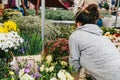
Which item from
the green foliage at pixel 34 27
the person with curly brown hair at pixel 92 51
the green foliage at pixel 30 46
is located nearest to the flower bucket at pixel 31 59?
the green foliage at pixel 30 46

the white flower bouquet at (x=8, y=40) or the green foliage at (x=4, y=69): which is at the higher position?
the white flower bouquet at (x=8, y=40)

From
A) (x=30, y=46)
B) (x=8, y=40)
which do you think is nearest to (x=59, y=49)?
(x=30, y=46)

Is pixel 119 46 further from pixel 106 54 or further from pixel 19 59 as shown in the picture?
pixel 19 59

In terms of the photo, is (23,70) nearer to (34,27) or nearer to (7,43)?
(7,43)

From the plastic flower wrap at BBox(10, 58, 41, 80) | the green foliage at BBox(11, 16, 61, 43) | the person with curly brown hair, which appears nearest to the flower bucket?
the plastic flower wrap at BBox(10, 58, 41, 80)

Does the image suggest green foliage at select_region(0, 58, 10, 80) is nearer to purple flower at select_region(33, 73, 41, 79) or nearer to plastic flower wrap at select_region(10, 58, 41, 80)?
plastic flower wrap at select_region(10, 58, 41, 80)

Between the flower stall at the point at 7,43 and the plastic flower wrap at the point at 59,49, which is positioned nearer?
the flower stall at the point at 7,43

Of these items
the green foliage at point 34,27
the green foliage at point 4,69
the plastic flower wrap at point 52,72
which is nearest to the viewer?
the plastic flower wrap at point 52,72

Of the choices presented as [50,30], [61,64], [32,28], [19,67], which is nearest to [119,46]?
[50,30]

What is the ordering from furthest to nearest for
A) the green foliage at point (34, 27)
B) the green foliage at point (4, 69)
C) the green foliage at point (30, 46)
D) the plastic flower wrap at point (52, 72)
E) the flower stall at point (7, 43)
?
the green foliage at point (34, 27) → the green foliage at point (30, 46) → the flower stall at point (7, 43) → the green foliage at point (4, 69) → the plastic flower wrap at point (52, 72)

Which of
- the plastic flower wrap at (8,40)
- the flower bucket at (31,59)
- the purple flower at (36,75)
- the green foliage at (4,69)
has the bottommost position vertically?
the green foliage at (4,69)

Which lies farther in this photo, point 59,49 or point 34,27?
point 34,27

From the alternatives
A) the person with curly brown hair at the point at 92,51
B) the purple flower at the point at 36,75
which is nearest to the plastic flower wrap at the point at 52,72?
the purple flower at the point at 36,75

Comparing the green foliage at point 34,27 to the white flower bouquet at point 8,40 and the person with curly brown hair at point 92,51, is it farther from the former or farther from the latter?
the person with curly brown hair at point 92,51
